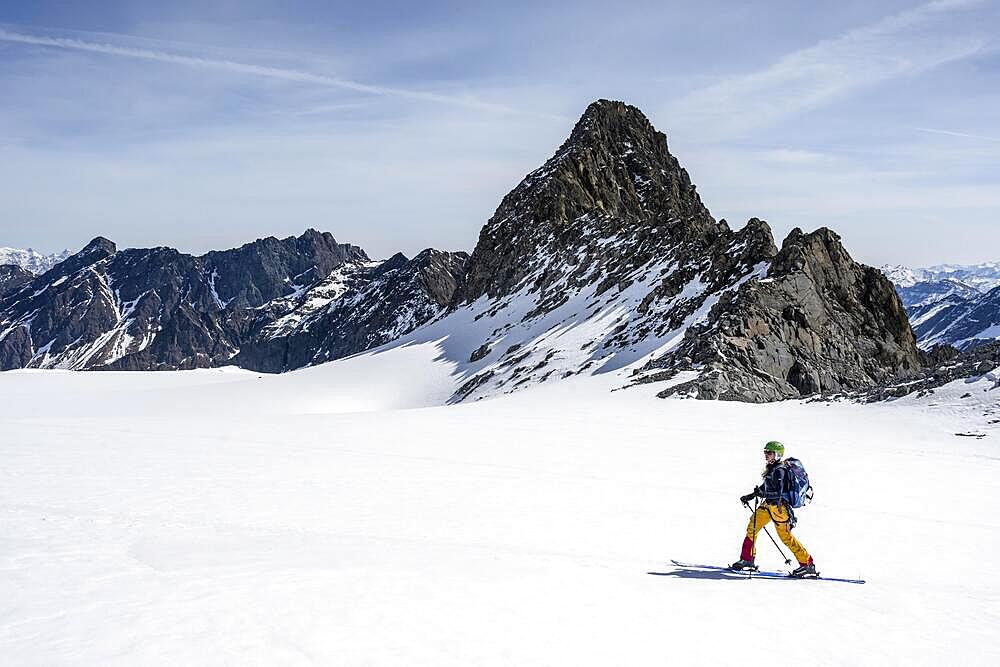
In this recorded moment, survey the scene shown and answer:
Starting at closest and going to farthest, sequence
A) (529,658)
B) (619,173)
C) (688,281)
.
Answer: (529,658) < (688,281) < (619,173)

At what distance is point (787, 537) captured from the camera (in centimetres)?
1089

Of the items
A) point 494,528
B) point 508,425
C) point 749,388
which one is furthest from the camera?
point 749,388

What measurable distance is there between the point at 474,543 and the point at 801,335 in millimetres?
40728

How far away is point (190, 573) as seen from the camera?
950cm

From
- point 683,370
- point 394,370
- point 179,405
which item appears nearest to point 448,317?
point 394,370

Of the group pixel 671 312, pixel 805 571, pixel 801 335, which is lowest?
pixel 805 571

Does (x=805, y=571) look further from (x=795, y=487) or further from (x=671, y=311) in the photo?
(x=671, y=311)

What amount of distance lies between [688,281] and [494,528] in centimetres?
4747

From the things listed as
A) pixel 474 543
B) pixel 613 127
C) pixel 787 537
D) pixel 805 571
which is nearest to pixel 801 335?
pixel 787 537

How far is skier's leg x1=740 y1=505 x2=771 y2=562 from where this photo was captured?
10961 mm

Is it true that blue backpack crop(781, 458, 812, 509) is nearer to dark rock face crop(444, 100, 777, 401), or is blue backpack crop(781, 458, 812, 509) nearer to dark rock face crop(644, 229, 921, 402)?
dark rock face crop(644, 229, 921, 402)

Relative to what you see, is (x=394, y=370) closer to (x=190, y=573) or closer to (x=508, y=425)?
(x=508, y=425)

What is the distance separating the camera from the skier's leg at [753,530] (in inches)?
432

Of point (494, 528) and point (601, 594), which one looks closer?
point (601, 594)
